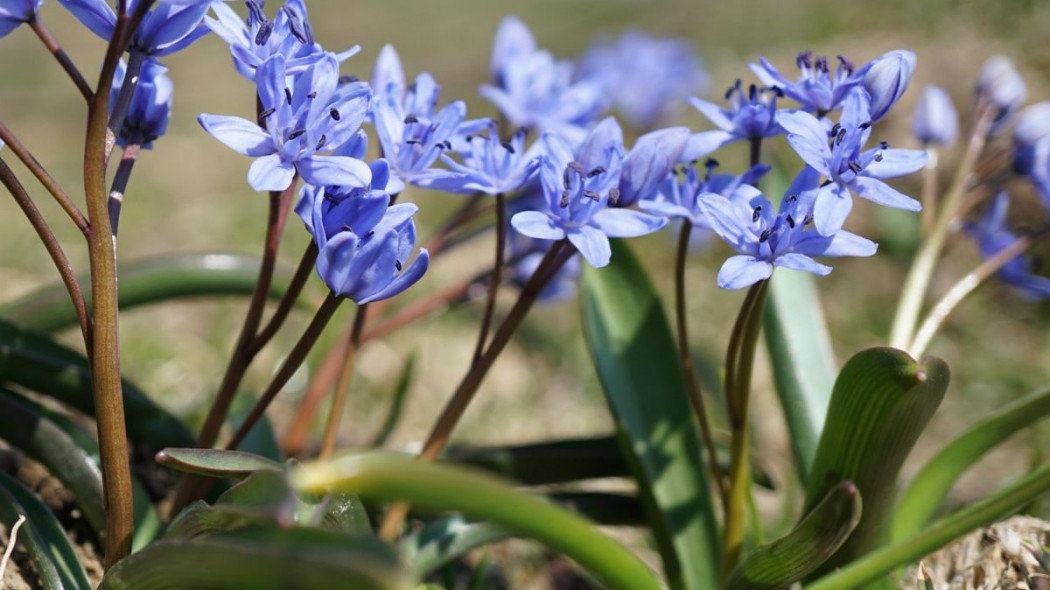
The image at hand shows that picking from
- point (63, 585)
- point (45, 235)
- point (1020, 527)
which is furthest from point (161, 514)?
point (1020, 527)

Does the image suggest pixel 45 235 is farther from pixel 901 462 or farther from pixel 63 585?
pixel 901 462

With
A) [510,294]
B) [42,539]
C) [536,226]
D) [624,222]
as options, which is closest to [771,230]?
[624,222]

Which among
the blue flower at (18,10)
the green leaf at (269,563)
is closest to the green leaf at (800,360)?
the green leaf at (269,563)

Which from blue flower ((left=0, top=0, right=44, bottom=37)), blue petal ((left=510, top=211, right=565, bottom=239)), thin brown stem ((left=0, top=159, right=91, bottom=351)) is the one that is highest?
blue flower ((left=0, top=0, right=44, bottom=37))

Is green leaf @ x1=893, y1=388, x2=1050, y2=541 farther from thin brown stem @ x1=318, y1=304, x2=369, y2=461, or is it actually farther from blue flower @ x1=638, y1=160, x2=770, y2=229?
thin brown stem @ x1=318, y1=304, x2=369, y2=461

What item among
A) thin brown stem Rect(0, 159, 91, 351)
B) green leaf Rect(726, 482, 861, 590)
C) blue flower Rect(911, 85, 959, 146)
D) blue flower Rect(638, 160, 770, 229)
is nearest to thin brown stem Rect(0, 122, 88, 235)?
thin brown stem Rect(0, 159, 91, 351)
